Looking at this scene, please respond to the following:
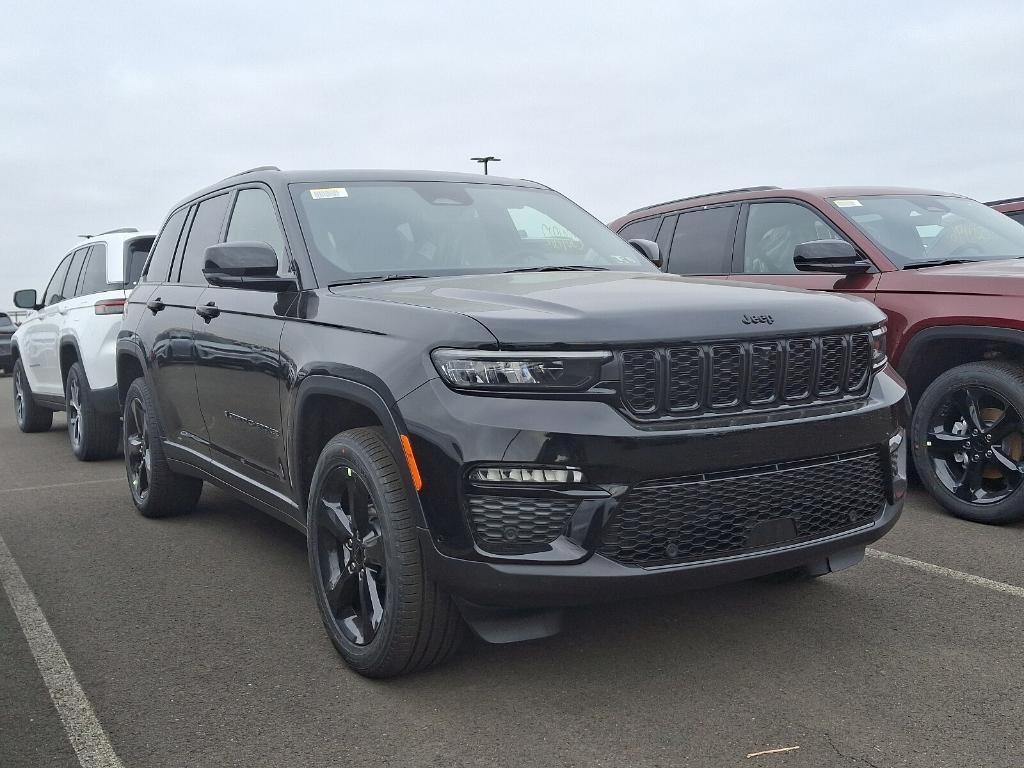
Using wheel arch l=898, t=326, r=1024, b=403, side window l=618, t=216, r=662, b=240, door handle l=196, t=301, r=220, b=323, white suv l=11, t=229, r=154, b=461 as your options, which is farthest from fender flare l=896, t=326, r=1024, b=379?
white suv l=11, t=229, r=154, b=461

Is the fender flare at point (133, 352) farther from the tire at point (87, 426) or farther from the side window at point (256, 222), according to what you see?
the tire at point (87, 426)

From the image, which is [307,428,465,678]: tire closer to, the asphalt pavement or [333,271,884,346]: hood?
the asphalt pavement

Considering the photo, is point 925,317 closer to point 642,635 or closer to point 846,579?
point 846,579

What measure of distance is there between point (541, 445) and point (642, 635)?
121 cm

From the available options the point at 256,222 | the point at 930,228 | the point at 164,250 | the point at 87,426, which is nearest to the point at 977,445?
the point at 930,228

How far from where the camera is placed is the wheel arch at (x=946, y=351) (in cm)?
546

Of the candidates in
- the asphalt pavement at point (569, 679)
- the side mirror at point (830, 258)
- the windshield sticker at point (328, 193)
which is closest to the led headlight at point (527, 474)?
the asphalt pavement at point (569, 679)

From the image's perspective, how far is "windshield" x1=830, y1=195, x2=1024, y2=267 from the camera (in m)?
6.21

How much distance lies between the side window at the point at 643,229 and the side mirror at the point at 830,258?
1.91 meters

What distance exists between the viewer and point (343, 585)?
3727 millimetres

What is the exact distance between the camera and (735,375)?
324 centimetres

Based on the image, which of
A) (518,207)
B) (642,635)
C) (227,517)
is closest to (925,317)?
(518,207)

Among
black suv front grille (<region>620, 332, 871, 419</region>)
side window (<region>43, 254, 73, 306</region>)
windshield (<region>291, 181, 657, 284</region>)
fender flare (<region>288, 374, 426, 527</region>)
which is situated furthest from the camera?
side window (<region>43, 254, 73, 306</region>)

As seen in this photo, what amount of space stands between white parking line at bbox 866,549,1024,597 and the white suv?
5.45 metres
